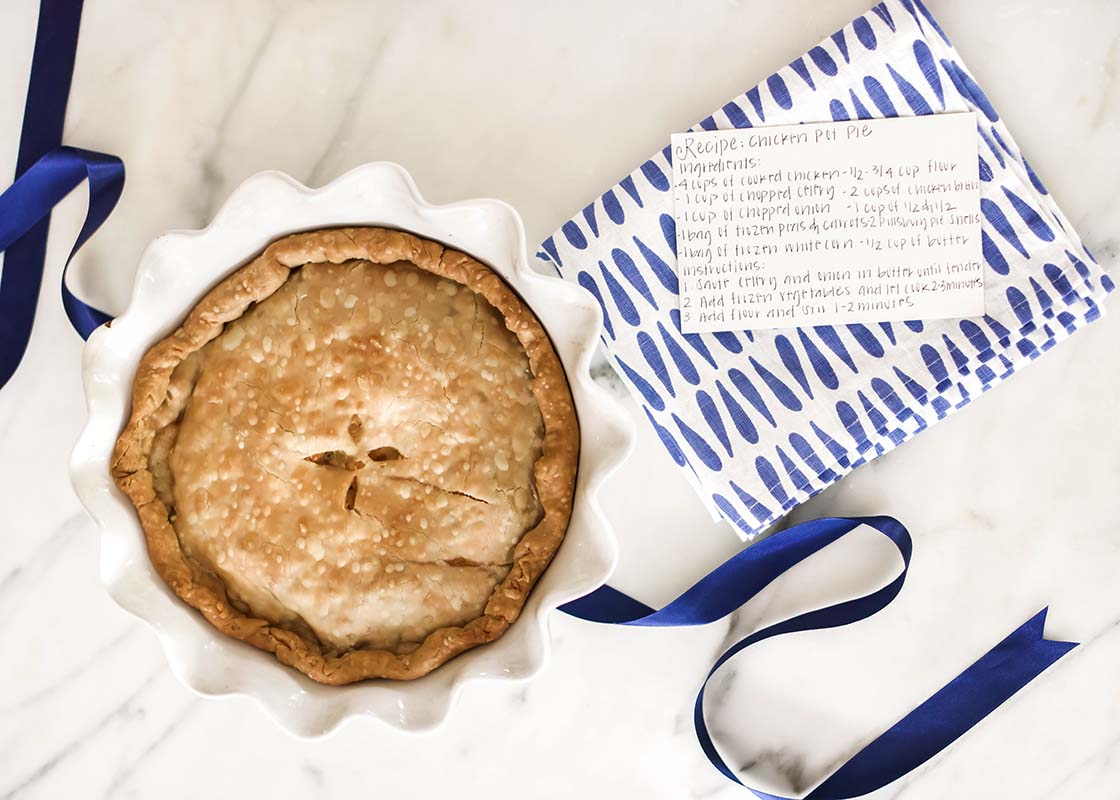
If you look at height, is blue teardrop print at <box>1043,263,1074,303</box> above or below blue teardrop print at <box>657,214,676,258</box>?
below

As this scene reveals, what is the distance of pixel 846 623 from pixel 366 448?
73cm

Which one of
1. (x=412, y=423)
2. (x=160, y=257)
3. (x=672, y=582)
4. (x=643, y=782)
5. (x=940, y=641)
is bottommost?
(x=643, y=782)

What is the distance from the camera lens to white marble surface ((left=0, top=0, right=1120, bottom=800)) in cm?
Answer: 130

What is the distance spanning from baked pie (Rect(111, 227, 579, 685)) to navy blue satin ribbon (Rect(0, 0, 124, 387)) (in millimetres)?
300

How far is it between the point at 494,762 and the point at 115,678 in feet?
1.89

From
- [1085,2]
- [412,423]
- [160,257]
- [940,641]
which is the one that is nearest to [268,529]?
[412,423]

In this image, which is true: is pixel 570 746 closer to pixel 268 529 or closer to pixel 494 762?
pixel 494 762

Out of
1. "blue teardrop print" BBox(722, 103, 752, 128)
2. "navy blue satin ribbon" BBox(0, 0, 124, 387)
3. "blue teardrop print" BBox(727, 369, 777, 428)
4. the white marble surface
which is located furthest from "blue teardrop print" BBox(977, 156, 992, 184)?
"navy blue satin ribbon" BBox(0, 0, 124, 387)

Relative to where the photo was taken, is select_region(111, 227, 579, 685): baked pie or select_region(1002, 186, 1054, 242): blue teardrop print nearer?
select_region(111, 227, 579, 685): baked pie

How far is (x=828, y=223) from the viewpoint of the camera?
1259 millimetres

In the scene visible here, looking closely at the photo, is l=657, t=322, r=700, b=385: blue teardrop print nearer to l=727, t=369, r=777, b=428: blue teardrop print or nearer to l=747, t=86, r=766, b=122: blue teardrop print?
l=727, t=369, r=777, b=428: blue teardrop print

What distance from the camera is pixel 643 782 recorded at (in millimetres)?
1365

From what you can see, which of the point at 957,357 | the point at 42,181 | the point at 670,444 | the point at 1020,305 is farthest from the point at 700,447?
the point at 42,181

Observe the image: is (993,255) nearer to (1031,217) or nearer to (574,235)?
(1031,217)
